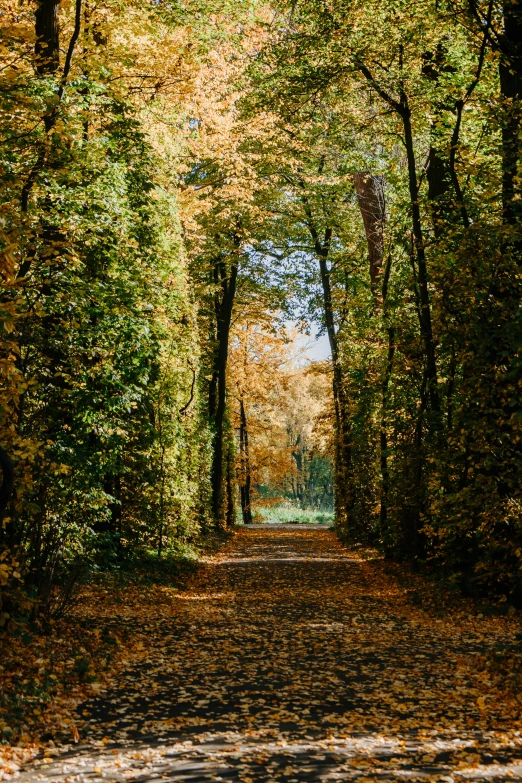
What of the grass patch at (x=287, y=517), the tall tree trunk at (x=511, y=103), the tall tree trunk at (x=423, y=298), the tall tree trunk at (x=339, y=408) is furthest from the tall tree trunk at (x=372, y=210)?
the grass patch at (x=287, y=517)

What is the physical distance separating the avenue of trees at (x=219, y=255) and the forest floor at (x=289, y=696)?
1.05 metres

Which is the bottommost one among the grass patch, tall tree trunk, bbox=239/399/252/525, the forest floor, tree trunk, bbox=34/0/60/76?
the grass patch

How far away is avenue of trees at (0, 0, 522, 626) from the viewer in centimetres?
829

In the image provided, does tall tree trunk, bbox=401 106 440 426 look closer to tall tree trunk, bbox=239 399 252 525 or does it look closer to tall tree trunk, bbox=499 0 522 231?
tall tree trunk, bbox=499 0 522 231

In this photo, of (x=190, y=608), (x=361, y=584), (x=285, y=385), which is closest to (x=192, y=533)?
(x=361, y=584)

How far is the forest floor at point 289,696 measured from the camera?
505 centimetres

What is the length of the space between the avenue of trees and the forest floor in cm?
105

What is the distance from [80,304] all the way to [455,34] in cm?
839

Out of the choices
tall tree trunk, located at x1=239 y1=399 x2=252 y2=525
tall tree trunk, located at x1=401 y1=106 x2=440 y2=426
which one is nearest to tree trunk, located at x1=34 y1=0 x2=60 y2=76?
tall tree trunk, located at x1=401 y1=106 x2=440 y2=426

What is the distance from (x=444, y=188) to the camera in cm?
1470

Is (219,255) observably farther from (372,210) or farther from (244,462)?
(244,462)

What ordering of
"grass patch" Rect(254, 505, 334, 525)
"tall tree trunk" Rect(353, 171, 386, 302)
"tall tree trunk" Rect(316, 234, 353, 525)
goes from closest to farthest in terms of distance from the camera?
"tall tree trunk" Rect(353, 171, 386, 302), "tall tree trunk" Rect(316, 234, 353, 525), "grass patch" Rect(254, 505, 334, 525)

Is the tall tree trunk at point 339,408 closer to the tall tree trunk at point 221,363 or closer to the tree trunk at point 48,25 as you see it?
the tall tree trunk at point 221,363

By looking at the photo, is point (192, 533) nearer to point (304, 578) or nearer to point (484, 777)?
point (304, 578)
